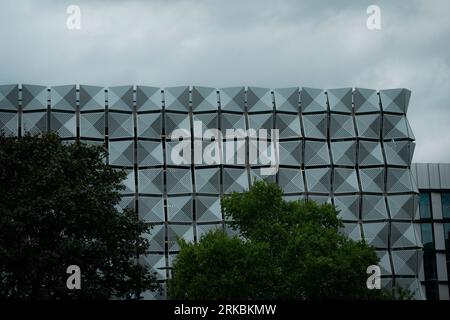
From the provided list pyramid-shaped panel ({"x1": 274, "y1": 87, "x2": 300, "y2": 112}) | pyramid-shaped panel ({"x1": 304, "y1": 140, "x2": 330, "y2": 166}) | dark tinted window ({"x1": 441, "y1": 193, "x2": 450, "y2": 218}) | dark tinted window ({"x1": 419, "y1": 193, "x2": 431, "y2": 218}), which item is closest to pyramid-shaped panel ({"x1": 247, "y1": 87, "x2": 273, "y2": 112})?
pyramid-shaped panel ({"x1": 274, "y1": 87, "x2": 300, "y2": 112})

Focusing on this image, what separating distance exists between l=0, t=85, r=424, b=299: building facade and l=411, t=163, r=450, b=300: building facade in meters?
8.95

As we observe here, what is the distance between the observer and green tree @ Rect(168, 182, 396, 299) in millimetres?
37094

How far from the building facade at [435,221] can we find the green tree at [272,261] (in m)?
32.5

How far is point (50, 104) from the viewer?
201 ft

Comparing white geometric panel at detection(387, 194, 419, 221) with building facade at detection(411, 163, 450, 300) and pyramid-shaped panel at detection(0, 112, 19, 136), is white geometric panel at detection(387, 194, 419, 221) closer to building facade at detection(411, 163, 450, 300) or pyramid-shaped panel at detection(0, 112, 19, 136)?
building facade at detection(411, 163, 450, 300)

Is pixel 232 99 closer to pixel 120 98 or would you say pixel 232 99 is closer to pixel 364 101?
pixel 120 98

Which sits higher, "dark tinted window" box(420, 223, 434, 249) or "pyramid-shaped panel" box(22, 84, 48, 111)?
"pyramid-shaped panel" box(22, 84, 48, 111)

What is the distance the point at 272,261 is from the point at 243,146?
23.3 meters

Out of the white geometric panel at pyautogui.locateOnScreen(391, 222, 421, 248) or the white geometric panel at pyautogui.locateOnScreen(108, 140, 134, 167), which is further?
the white geometric panel at pyautogui.locateOnScreen(391, 222, 421, 248)

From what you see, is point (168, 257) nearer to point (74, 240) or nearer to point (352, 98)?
point (352, 98)
